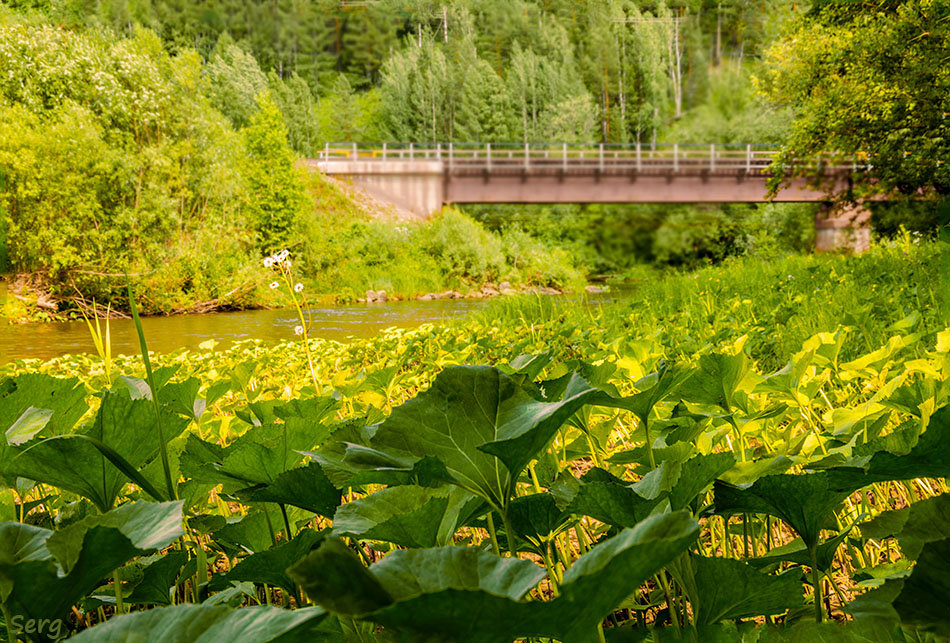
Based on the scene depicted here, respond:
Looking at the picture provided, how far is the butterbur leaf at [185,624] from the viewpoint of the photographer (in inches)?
6.9

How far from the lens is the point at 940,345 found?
0.71m

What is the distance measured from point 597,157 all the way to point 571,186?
4.79 ft

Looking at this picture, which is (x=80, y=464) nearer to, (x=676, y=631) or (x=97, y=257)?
(x=676, y=631)

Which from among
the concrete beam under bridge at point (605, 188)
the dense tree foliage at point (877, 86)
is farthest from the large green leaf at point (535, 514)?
the concrete beam under bridge at point (605, 188)

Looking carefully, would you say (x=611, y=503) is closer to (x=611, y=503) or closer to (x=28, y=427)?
(x=611, y=503)

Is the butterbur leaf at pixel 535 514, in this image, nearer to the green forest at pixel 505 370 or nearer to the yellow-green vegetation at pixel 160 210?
the green forest at pixel 505 370

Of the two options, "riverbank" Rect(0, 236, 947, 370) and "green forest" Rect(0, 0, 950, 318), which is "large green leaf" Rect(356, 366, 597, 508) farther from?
"green forest" Rect(0, 0, 950, 318)

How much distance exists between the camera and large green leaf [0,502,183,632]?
22 centimetres

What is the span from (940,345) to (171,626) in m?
0.80

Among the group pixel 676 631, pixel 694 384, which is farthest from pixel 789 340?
pixel 676 631

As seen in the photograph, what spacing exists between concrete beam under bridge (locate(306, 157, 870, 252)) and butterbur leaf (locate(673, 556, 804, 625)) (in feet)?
32.1

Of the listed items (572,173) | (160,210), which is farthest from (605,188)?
(160,210)

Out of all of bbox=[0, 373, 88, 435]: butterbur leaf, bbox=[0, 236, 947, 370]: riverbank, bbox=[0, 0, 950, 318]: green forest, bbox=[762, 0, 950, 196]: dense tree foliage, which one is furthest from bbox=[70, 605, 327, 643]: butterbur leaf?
bbox=[762, 0, 950, 196]: dense tree foliage

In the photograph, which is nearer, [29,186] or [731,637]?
[731,637]
